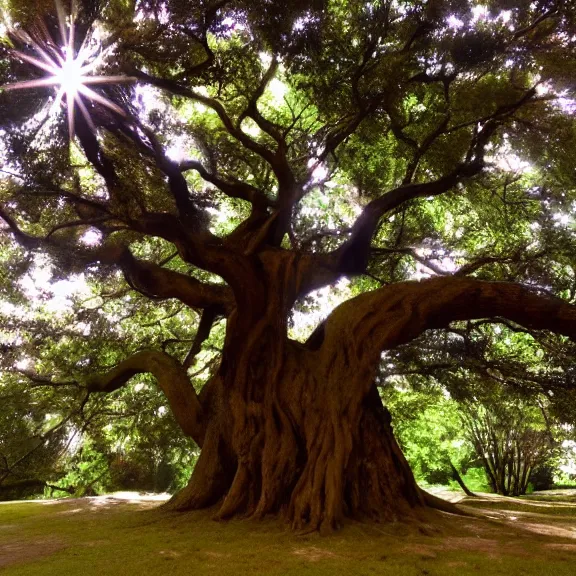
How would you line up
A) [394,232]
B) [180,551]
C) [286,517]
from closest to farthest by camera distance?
[180,551], [286,517], [394,232]

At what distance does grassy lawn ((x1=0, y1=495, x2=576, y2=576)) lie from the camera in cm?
307

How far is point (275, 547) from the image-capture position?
3773 millimetres

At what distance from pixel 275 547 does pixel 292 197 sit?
5.15 metres

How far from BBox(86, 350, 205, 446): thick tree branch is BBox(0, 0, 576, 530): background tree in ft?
0.10

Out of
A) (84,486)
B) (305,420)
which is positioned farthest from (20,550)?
(84,486)

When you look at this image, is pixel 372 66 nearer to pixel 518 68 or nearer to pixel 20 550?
pixel 518 68

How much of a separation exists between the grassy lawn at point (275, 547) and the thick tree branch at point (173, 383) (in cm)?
138

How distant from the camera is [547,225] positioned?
810cm

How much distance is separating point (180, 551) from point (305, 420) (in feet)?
7.70

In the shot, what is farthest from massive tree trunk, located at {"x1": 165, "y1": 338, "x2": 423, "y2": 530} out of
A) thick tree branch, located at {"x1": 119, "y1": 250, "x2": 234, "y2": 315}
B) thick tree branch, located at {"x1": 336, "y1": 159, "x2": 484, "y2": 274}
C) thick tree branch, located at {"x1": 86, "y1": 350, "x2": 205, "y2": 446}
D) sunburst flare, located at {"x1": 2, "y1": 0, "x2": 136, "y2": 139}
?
sunburst flare, located at {"x1": 2, "y1": 0, "x2": 136, "y2": 139}

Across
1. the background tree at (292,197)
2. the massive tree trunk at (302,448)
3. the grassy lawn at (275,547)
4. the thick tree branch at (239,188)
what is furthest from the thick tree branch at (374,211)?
the grassy lawn at (275,547)

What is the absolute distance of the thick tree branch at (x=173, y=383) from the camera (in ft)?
22.1

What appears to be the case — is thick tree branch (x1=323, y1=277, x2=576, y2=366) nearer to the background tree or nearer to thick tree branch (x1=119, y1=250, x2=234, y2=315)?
the background tree

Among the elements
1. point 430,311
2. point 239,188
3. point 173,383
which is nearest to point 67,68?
point 239,188
